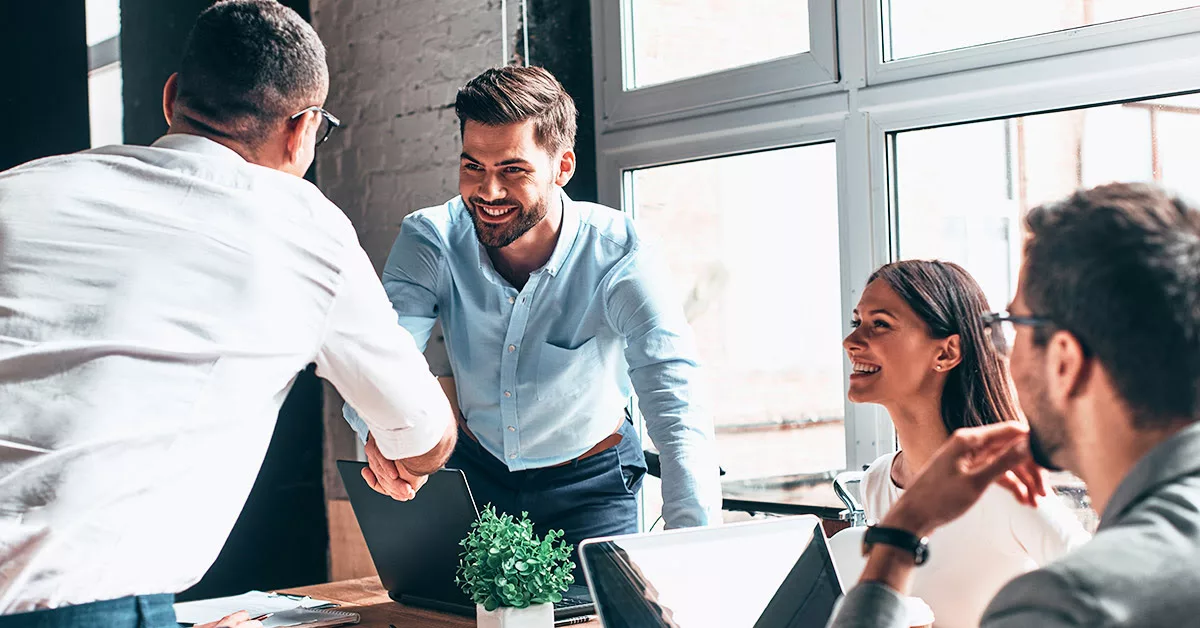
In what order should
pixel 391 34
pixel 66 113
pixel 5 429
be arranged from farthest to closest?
pixel 391 34, pixel 66 113, pixel 5 429

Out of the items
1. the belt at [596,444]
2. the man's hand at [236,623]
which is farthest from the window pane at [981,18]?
the man's hand at [236,623]

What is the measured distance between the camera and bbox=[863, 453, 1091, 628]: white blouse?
185 centimetres

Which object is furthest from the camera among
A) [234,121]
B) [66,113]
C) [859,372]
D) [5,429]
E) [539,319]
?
[66,113]

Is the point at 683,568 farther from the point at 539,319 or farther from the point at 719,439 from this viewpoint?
the point at 719,439

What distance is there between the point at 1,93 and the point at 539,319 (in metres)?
2.04

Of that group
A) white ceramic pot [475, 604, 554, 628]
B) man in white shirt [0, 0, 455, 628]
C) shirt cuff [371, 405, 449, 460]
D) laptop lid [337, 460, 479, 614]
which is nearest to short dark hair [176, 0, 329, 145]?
man in white shirt [0, 0, 455, 628]

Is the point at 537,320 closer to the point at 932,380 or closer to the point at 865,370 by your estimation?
the point at 865,370

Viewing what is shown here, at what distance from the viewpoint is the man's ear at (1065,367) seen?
1045 mm

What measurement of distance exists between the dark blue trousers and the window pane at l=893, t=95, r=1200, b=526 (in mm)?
972

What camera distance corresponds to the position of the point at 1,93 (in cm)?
365

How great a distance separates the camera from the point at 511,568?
1.88 meters

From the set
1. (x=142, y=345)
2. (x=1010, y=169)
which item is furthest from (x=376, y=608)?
(x=1010, y=169)

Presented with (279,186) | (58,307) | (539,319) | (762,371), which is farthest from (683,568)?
(762,371)

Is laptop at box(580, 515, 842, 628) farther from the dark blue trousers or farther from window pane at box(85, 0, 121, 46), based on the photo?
window pane at box(85, 0, 121, 46)
